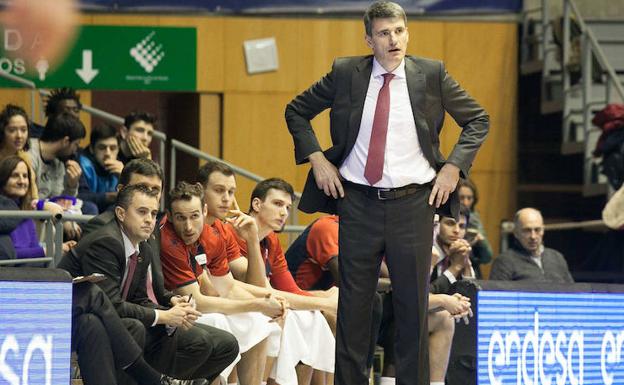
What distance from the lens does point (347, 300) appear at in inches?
216

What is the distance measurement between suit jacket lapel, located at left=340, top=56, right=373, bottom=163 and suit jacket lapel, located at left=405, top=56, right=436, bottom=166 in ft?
0.55

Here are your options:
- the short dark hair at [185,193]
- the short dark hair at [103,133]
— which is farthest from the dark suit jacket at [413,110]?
the short dark hair at [103,133]

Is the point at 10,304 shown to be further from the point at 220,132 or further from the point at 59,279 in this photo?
the point at 220,132

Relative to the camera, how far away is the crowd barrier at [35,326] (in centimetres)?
505

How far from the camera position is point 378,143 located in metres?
5.46

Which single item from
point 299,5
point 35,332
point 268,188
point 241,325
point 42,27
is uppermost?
point 299,5

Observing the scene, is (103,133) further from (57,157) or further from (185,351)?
(185,351)

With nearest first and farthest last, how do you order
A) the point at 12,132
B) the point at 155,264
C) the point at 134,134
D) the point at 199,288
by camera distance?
the point at 155,264 → the point at 199,288 → the point at 12,132 → the point at 134,134

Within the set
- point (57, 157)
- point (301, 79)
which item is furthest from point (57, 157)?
point (301, 79)

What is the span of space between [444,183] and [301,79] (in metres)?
6.92

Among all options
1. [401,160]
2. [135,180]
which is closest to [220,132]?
[135,180]

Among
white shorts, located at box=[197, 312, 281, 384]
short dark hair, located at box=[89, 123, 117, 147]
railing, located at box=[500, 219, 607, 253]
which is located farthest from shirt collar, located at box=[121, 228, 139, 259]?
railing, located at box=[500, 219, 607, 253]

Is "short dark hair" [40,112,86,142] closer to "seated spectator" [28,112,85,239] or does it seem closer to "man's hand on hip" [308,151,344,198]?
"seated spectator" [28,112,85,239]

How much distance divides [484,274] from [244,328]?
5455mm
